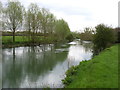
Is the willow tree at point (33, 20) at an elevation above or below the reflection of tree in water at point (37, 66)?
above

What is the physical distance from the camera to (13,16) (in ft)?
87.4

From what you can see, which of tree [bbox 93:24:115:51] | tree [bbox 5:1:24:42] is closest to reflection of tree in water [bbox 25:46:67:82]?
tree [bbox 93:24:115:51]

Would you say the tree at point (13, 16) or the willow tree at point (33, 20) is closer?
the tree at point (13, 16)

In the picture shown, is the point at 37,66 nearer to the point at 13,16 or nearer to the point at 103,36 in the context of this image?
the point at 103,36

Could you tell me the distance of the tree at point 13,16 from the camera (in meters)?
26.3

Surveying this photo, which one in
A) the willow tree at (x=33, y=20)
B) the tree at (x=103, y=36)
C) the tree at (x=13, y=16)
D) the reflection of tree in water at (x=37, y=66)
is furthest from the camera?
the willow tree at (x=33, y=20)

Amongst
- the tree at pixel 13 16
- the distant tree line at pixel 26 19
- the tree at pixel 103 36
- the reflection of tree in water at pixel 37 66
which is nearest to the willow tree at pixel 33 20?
the distant tree line at pixel 26 19

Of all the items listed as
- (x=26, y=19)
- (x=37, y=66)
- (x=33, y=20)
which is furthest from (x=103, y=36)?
(x=26, y=19)

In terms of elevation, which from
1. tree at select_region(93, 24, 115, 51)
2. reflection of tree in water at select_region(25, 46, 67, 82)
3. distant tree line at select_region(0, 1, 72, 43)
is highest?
distant tree line at select_region(0, 1, 72, 43)

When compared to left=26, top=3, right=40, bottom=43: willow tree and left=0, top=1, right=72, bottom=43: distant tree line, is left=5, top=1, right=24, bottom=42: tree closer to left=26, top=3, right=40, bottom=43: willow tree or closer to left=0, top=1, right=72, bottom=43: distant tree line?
left=0, top=1, right=72, bottom=43: distant tree line

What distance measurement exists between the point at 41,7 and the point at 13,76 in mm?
29583

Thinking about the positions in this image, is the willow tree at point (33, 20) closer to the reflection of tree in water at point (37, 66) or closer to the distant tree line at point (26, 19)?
the distant tree line at point (26, 19)

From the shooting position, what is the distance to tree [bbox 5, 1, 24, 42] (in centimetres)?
2627

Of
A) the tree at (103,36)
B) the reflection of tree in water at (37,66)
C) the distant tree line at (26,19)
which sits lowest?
the reflection of tree in water at (37,66)
